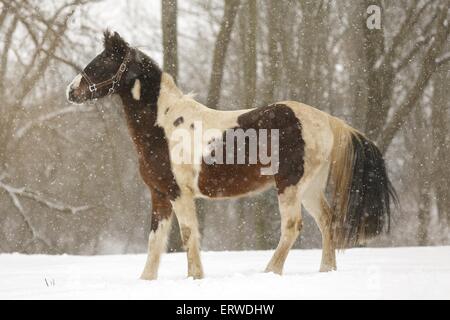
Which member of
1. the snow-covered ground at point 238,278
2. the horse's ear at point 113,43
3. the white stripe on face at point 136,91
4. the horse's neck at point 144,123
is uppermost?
the horse's ear at point 113,43

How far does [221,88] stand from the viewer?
17484 mm

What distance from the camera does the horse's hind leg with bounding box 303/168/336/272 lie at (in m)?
7.30

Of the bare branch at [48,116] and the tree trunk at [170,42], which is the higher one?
the tree trunk at [170,42]

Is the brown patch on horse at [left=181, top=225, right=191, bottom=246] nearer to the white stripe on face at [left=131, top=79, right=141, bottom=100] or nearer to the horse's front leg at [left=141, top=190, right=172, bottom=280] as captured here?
the horse's front leg at [left=141, top=190, right=172, bottom=280]

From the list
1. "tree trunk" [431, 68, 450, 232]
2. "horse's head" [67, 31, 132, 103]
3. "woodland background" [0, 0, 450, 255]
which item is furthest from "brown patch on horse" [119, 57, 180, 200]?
"tree trunk" [431, 68, 450, 232]

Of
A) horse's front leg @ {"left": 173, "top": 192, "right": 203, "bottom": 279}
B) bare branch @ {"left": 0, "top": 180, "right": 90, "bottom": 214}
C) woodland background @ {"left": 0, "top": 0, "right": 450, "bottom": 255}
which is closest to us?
horse's front leg @ {"left": 173, "top": 192, "right": 203, "bottom": 279}

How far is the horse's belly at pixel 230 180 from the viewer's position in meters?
6.84

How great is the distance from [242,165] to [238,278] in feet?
4.22

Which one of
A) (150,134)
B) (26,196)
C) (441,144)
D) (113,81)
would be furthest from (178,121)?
(441,144)

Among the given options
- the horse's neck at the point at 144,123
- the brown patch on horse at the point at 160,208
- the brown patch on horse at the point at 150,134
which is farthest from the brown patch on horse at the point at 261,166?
the horse's neck at the point at 144,123

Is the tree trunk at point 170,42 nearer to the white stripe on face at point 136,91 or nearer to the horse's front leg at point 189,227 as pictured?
the white stripe on face at point 136,91

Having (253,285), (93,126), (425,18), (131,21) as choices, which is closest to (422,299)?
(253,285)

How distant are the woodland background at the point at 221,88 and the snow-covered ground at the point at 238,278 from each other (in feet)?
10.9

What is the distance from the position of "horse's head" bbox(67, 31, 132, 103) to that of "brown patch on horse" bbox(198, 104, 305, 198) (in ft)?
4.52
